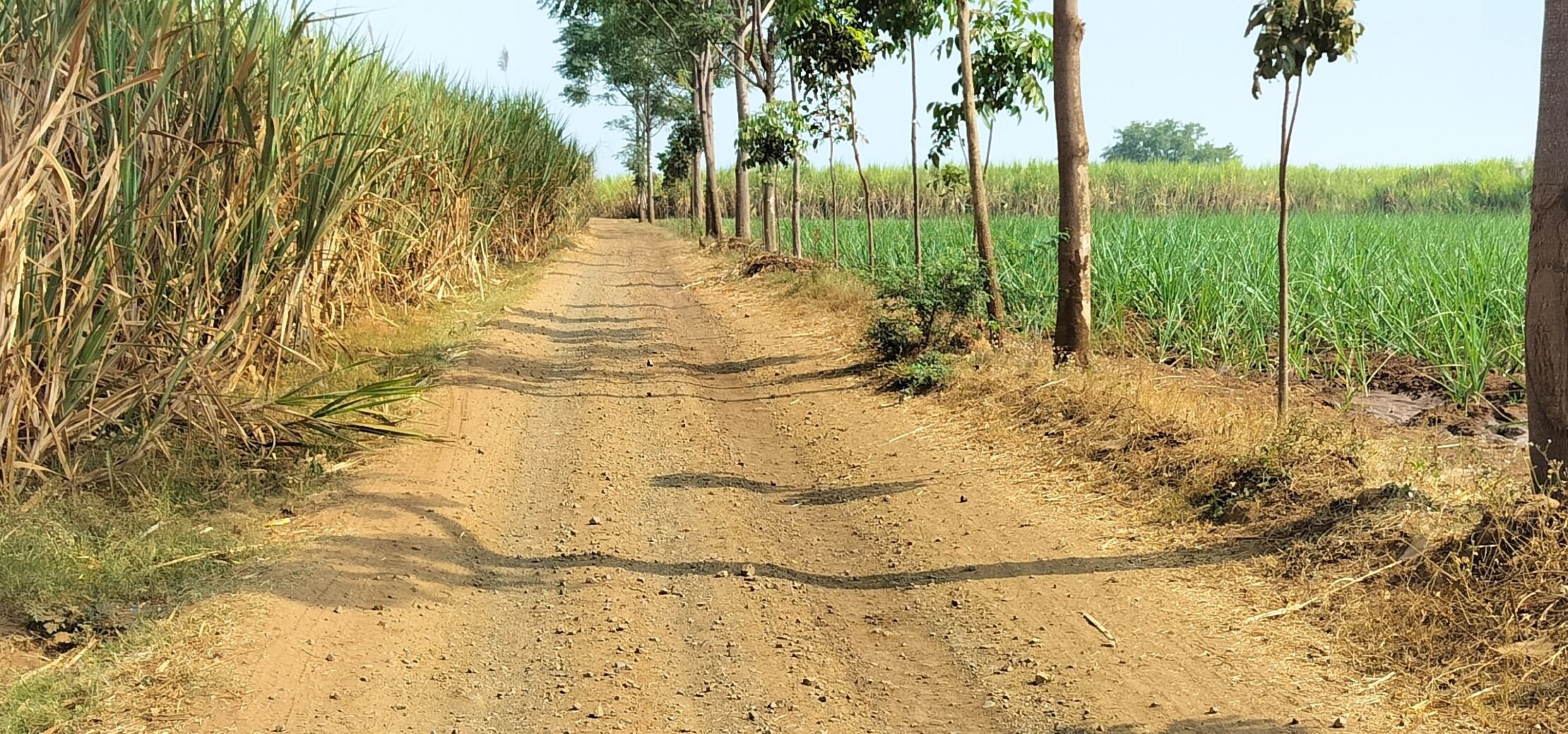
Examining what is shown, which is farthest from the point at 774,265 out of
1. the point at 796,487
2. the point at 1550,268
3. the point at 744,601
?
the point at 1550,268

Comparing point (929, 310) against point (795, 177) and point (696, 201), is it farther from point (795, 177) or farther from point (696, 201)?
point (696, 201)

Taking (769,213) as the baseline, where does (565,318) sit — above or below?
below

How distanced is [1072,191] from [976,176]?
1.27m

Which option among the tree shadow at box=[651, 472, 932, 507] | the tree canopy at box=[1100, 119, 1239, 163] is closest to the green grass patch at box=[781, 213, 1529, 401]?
the tree shadow at box=[651, 472, 932, 507]

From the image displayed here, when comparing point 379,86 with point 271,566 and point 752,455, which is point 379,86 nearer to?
point 752,455

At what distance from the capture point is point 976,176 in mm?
8867

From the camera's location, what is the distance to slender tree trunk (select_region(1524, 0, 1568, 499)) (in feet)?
13.0

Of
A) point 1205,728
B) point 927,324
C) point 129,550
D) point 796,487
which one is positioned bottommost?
point 1205,728

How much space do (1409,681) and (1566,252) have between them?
1.63m

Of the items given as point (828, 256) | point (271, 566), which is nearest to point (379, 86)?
point (271, 566)

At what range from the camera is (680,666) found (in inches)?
149

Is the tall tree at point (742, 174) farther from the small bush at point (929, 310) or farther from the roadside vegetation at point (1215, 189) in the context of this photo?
the small bush at point (929, 310)

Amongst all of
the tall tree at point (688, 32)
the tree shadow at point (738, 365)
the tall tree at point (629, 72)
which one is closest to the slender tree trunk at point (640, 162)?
the tall tree at point (629, 72)

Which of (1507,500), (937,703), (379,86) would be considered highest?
(379,86)
